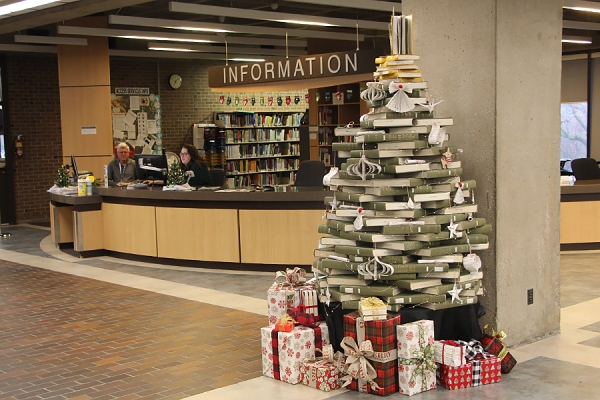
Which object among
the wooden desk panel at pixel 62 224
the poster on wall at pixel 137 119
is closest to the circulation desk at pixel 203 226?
the wooden desk panel at pixel 62 224

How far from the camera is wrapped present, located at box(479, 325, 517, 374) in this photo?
4953 mm

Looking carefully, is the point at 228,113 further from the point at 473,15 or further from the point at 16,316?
the point at 473,15

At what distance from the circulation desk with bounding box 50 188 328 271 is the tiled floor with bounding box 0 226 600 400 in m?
0.31

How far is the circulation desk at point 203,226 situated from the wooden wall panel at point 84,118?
7.09ft

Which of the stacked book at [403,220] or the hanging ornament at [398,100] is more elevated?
the hanging ornament at [398,100]

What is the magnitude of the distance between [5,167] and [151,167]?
6207 mm

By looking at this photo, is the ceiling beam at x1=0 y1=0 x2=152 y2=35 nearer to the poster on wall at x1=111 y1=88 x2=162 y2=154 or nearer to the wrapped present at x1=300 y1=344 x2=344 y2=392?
the poster on wall at x1=111 y1=88 x2=162 y2=154

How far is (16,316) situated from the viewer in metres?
7.18

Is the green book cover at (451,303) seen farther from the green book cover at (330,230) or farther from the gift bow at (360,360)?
the green book cover at (330,230)

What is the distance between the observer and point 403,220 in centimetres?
495

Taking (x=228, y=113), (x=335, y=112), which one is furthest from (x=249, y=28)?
(x=228, y=113)

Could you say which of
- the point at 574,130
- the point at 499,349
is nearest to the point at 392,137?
the point at 499,349

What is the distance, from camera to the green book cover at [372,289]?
16.1 feet

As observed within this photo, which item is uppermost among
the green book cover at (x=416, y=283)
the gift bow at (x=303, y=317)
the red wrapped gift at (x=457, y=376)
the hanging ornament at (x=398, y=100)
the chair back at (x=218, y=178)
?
the hanging ornament at (x=398, y=100)
